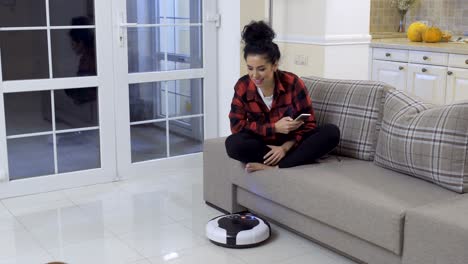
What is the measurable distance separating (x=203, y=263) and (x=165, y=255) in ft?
0.71

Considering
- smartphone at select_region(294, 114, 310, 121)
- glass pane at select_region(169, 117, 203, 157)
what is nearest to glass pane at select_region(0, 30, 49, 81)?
glass pane at select_region(169, 117, 203, 157)

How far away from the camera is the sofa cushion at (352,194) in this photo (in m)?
2.55

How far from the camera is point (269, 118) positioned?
10.9 ft

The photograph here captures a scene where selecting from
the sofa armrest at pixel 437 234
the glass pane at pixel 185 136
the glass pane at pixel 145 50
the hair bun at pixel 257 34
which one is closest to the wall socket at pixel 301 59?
the glass pane at pixel 185 136

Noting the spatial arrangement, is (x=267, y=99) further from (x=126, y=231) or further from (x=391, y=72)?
(x=391, y=72)

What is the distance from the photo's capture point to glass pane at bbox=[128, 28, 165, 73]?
4.35 metres

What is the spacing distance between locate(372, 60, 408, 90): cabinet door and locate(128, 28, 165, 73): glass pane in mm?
1971

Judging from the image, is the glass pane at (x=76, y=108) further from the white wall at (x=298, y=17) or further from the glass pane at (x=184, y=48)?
the white wall at (x=298, y=17)

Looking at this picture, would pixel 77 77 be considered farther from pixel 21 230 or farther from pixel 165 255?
pixel 165 255

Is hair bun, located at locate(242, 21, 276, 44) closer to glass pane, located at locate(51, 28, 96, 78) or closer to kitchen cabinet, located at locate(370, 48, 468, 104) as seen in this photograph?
glass pane, located at locate(51, 28, 96, 78)

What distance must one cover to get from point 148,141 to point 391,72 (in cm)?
218

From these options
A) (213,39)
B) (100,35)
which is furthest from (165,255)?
(213,39)

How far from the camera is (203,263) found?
2.95 m

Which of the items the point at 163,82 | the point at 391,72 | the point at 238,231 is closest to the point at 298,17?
the point at 391,72
